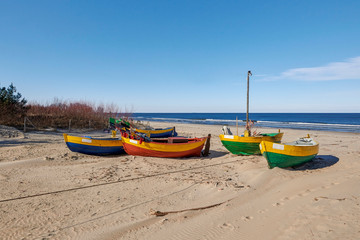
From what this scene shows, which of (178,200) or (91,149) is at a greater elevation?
(91,149)

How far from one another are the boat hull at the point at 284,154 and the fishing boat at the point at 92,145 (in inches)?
277

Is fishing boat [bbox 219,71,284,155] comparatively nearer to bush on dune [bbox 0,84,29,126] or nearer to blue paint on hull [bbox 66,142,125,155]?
blue paint on hull [bbox 66,142,125,155]

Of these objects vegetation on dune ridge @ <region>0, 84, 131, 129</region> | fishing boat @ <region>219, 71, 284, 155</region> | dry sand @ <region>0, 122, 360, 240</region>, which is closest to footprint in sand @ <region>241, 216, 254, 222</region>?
dry sand @ <region>0, 122, 360, 240</region>

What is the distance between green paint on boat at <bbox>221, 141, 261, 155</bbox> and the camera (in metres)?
10.8

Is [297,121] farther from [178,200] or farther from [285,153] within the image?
[178,200]

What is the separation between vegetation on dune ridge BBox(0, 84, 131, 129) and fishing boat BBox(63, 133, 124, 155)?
33.3ft

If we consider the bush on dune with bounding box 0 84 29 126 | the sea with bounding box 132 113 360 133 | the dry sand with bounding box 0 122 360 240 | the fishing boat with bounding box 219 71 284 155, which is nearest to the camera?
the dry sand with bounding box 0 122 360 240

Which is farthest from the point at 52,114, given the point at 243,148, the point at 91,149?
the point at 243,148

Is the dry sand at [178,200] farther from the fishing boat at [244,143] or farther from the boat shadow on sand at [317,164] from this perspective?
the fishing boat at [244,143]

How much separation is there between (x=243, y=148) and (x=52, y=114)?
18941mm

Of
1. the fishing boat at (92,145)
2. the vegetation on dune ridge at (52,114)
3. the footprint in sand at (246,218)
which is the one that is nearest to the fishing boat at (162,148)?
the fishing boat at (92,145)

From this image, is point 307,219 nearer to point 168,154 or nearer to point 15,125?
point 168,154

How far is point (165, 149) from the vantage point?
1046 centimetres

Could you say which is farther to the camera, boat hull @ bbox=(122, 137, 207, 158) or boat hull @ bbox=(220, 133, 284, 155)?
boat hull @ bbox=(220, 133, 284, 155)
